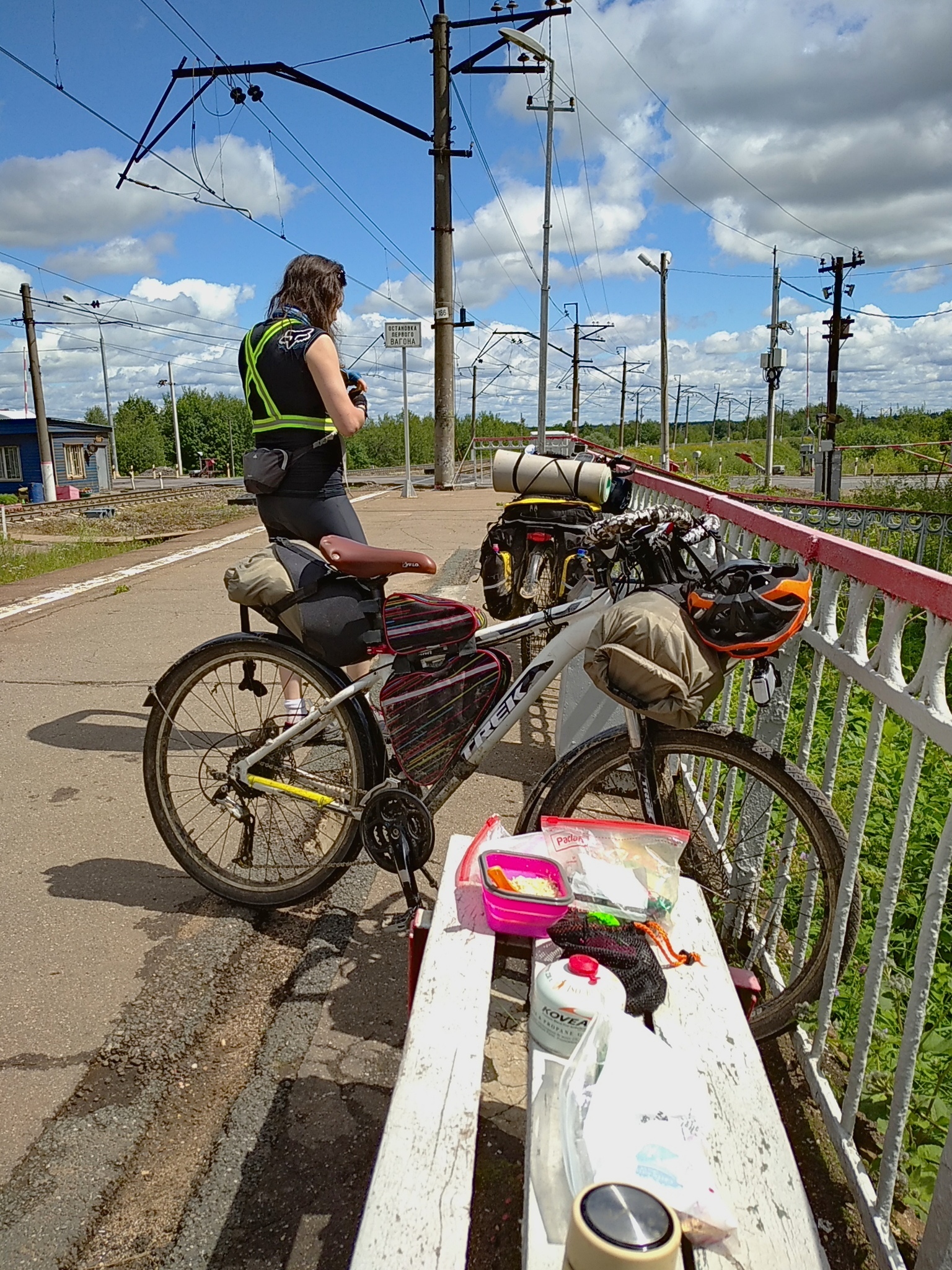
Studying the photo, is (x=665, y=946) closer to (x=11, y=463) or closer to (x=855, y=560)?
(x=855, y=560)

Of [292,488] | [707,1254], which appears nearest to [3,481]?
[292,488]

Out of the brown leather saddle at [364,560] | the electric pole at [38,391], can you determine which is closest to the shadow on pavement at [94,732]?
the brown leather saddle at [364,560]

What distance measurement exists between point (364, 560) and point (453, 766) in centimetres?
68

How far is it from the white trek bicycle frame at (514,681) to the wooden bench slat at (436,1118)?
31.0 inches

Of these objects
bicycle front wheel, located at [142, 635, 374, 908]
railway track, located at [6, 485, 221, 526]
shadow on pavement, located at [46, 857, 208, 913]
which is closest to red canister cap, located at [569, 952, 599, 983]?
bicycle front wheel, located at [142, 635, 374, 908]

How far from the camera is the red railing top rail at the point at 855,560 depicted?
5.69 ft

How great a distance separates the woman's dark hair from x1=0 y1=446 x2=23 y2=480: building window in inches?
2147

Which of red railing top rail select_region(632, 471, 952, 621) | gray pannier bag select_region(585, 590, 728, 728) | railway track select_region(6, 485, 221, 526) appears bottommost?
railway track select_region(6, 485, 221, 526)

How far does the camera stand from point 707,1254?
1.25 m

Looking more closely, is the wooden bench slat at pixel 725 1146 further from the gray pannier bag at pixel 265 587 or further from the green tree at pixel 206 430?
the green tree at pixel 206 430

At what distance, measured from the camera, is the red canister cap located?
166 centimetres

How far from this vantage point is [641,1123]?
1364 millimetres

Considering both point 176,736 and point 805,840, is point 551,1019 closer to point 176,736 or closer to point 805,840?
point 805,840

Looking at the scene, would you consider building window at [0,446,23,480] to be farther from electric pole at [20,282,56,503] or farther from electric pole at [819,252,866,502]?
electric pole at [819,252,866,502]
